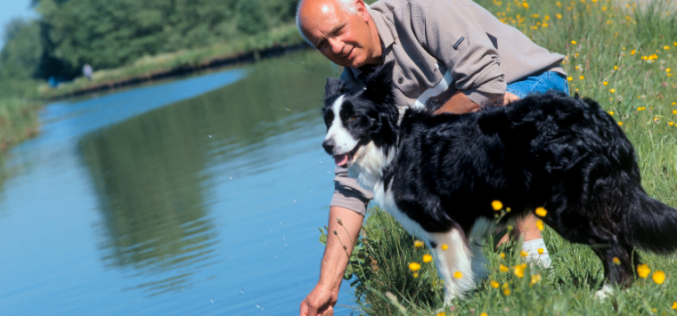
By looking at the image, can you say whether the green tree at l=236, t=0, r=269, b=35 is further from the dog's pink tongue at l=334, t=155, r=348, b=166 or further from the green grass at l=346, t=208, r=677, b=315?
the dog's pink tongue at l=334, t=155, r=348, b=166

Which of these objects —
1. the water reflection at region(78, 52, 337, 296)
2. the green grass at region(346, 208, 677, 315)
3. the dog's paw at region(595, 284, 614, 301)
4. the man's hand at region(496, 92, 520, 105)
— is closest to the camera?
the green grass at region(346, 208, 677, 315)

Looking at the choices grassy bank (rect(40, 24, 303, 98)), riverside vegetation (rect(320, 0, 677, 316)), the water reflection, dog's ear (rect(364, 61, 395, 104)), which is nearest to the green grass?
riverside vegetation (rect(320, 0, 677, 316))

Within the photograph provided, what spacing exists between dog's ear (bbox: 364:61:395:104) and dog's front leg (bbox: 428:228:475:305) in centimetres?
77

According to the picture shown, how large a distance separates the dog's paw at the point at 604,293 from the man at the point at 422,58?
0.53m

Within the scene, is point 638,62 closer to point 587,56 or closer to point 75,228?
point 587,56

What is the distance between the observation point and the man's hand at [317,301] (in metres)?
3.65

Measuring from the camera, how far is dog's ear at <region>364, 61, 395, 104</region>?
127 inches

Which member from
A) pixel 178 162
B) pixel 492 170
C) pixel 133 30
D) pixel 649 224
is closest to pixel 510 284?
pixel 492 170

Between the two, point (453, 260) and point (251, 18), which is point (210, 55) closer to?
point (251, 18)

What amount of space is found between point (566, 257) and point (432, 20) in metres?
1.53

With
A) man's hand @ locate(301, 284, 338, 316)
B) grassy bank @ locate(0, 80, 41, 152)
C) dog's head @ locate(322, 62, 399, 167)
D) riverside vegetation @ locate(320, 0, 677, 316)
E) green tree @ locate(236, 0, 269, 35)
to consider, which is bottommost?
green tree @ locate(236, 0, 269, 35)

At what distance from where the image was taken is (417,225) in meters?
3.23

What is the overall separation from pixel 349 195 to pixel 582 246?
1385 mm

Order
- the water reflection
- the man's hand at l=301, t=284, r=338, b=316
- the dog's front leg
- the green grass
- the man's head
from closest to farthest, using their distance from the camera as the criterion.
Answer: the green grass < the dog's front leg < the man's head < the man's hand at l=301, t=284, r=338, b=316 < the water reflection
